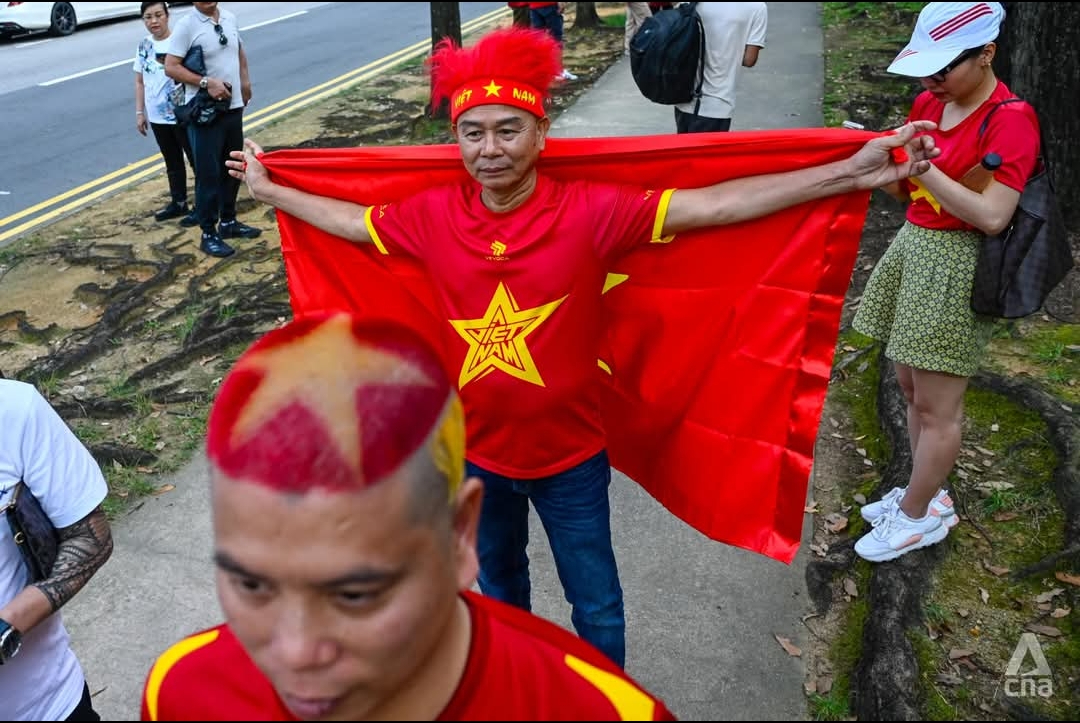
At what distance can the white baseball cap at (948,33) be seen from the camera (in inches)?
120

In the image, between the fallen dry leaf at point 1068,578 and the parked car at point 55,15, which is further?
the parked car at point 55,15

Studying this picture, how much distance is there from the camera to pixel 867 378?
5.43 meters

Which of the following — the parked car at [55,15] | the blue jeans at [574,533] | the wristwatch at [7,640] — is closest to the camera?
the wristwatch at [7,640]

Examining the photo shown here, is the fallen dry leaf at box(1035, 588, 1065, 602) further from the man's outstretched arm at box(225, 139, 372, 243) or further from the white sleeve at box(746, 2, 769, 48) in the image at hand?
the white sleeve at box(746, 2, 769, 48)

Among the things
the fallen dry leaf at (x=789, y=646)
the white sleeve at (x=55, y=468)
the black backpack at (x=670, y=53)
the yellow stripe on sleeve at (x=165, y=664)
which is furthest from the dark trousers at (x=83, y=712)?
the black backpack at (x=670, y=53)

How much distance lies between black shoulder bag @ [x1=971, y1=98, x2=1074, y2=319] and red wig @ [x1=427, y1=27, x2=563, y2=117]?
144 centimetres

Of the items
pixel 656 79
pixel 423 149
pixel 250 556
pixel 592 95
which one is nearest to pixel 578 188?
pixel 423 149

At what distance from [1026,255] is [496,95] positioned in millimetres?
1848

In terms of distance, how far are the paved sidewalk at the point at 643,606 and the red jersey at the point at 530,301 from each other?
1118 millimetres

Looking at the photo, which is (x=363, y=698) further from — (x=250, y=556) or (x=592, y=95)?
(x=592, y=95)

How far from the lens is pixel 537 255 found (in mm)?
2680

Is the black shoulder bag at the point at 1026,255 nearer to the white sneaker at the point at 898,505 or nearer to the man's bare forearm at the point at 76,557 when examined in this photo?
the white sneaker at the point at 898,505

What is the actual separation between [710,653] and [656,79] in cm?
418

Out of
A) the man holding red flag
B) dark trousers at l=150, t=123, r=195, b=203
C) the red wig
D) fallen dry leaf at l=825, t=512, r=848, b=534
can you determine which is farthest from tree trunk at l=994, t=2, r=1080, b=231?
dark trousers at l=150, t=123, r=195, b=203
